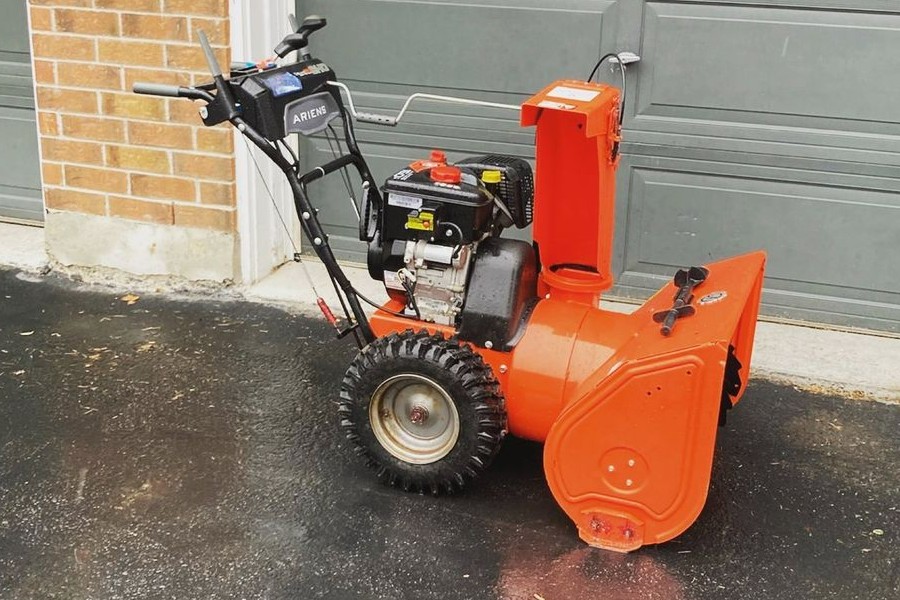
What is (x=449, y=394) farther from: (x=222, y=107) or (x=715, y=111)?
(x=715, y=111)

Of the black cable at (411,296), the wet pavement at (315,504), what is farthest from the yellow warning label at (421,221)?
the wet pavement at (315,504)

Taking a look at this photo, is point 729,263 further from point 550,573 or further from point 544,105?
point 550,573

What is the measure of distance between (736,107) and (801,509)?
2.00 m

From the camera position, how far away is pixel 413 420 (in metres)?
3.10

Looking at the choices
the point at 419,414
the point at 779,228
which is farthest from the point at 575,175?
the point at 779,228

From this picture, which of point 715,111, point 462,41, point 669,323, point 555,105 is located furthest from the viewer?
point 462,41

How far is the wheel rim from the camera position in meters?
3.06

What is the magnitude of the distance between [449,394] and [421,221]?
572 millimetres

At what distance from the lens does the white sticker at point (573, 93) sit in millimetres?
3001

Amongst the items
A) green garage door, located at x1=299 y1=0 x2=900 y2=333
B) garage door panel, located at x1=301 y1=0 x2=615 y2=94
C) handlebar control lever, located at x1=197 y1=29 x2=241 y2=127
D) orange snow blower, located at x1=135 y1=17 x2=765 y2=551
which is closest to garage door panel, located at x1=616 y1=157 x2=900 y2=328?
green garage door, located at x1=299 y1=0 x2=900 y2=333

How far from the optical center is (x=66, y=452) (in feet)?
11.3

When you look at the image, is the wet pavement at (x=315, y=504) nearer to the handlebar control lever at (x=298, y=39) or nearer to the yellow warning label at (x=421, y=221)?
the yellow warning label at (x=421, y=221)

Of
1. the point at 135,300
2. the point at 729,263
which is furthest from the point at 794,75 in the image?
the point at 135,300

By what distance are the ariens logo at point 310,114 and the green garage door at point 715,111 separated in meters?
1.65
